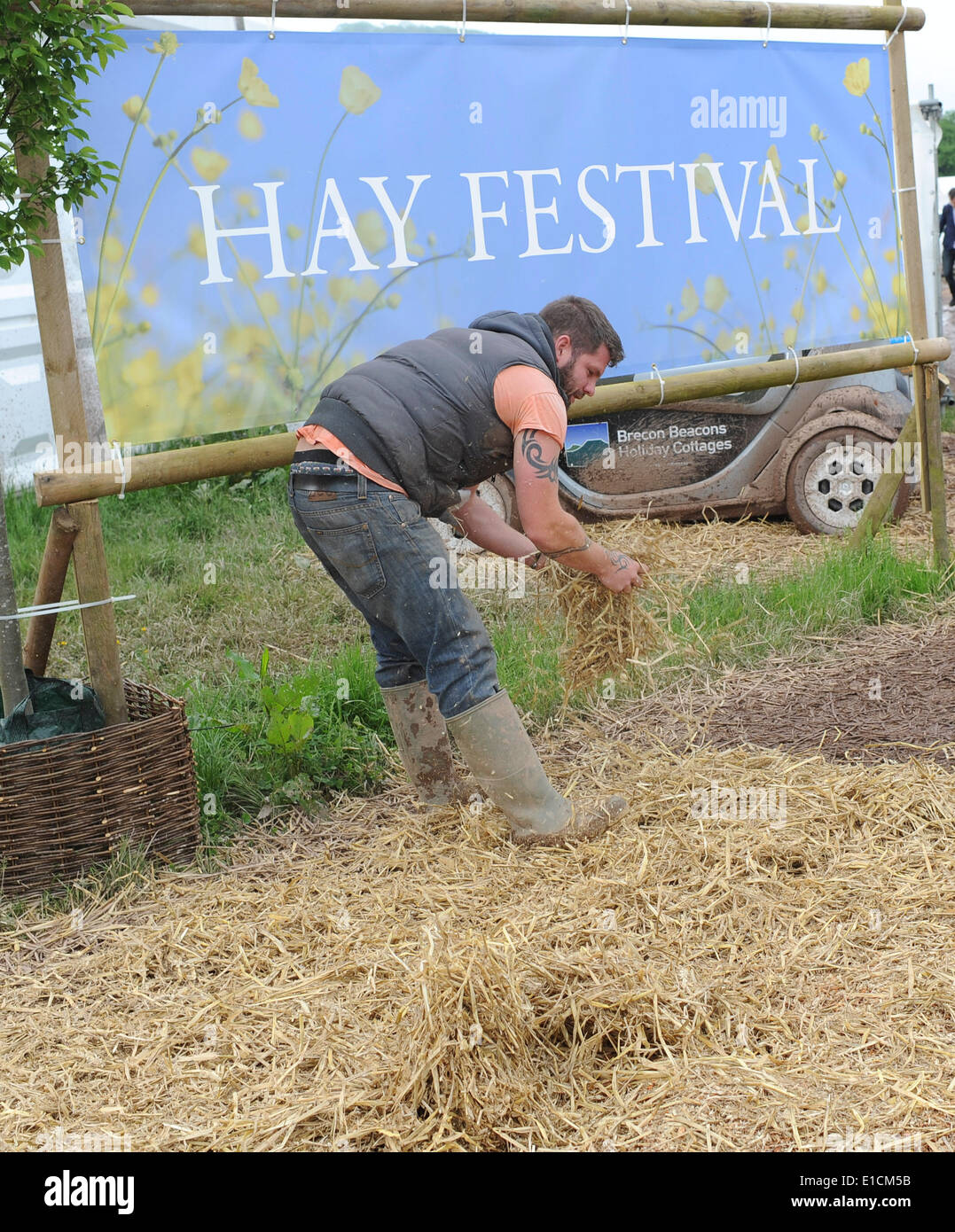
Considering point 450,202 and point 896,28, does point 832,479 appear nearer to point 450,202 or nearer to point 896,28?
point 896,28

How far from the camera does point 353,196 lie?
14.1ft

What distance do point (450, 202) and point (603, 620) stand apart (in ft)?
5.69

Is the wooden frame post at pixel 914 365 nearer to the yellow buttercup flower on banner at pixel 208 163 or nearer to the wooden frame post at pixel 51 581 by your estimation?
the yellow buttercup flower on banner at pixel 208 163

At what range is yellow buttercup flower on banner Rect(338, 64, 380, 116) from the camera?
4262 mm

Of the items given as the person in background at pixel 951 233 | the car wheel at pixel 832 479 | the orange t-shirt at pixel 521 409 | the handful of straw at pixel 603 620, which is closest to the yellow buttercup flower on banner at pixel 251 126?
the orange t-shirt at pixel 521 409

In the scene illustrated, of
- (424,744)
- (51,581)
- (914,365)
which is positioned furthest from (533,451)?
(914,365)

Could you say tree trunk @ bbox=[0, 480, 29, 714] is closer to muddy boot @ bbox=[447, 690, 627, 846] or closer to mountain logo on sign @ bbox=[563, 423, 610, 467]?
muddy boot @ bbox=[447, 690, 627, 846]

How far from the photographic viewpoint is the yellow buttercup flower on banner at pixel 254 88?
4082mm

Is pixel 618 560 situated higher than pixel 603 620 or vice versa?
pixel 618 560

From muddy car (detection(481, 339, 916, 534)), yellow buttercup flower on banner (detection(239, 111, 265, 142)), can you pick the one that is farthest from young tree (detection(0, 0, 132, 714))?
muddy car (detection(481, 339, 916, 534))

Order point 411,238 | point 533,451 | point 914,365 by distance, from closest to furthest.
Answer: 1. point 533,451
2. point 411,238
3. point 914,365

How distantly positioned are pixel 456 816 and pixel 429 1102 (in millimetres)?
1529

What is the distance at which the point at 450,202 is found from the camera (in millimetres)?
4492

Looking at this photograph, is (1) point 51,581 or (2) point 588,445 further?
(2) point 588,445
